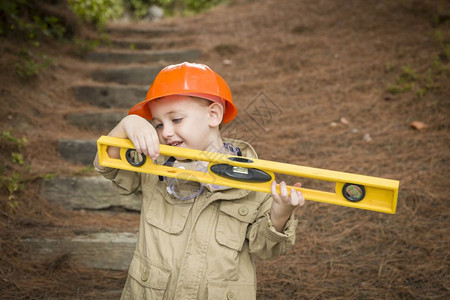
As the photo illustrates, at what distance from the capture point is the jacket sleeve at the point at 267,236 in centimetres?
170

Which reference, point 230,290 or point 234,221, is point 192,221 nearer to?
point 234,221

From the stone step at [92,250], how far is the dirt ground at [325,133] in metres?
0.08

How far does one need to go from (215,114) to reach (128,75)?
387 centimetres

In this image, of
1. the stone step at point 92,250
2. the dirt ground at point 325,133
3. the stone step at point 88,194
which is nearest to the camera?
the dirt ground at point 325,133

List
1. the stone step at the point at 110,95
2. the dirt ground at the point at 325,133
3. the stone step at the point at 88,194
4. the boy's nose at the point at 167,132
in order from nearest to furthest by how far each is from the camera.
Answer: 1. the boy's nose at the point at 167,132
2. the dirt ground at the point at 325,133
3. the stone step at the point at 88,194
4. the stone step at the point at 110,95

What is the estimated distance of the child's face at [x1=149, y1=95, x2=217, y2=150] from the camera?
71.9 inches

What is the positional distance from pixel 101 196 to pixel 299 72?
3466mm

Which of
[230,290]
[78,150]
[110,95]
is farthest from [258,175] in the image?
[110,95]

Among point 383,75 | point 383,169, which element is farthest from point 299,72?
point 383,169

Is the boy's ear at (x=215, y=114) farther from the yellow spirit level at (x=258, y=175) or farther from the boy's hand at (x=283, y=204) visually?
the boy's hand at (x=283, y=204)

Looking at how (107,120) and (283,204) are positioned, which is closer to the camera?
(283,204)

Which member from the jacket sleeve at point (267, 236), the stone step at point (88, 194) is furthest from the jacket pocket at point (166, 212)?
the stone step at point (88, 194)

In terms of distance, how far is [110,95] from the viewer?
4.97m

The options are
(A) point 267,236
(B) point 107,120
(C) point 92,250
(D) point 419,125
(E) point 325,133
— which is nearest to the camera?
(A) point 267,236
